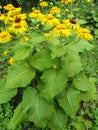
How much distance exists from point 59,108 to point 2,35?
45.9 inches

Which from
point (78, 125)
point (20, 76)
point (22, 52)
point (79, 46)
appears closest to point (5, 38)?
point (22, 52)

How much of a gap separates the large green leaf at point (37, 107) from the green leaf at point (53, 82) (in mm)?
178

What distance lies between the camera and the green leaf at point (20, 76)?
3.42 m

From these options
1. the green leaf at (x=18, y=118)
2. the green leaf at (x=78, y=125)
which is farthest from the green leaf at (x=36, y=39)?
the green leaf at (x=78, y=125)

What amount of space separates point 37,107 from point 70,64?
0.65 m

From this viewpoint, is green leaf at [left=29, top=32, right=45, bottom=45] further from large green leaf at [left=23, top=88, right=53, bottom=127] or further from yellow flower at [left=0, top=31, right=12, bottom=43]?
large green leaf at [left=23, top=88, right=53, bottom=127]

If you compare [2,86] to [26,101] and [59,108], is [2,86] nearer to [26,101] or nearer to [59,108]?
[26,101]

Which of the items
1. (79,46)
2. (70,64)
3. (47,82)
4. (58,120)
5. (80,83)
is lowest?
(58,120)

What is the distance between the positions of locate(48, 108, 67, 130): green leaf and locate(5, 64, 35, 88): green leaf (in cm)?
56

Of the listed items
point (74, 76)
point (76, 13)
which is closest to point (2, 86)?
point (74, 76)

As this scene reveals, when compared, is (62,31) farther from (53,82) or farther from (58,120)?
(58,120)

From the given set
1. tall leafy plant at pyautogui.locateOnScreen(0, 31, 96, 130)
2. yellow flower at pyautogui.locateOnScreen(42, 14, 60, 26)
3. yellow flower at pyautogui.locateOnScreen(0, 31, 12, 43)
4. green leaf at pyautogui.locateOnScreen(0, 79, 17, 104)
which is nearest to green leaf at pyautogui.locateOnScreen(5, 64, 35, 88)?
tall leafy plant at pyautogui.locateOnScreen(0, 31, 96, 130)

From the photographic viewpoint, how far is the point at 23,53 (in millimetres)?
3311

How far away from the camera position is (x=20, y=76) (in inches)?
136
